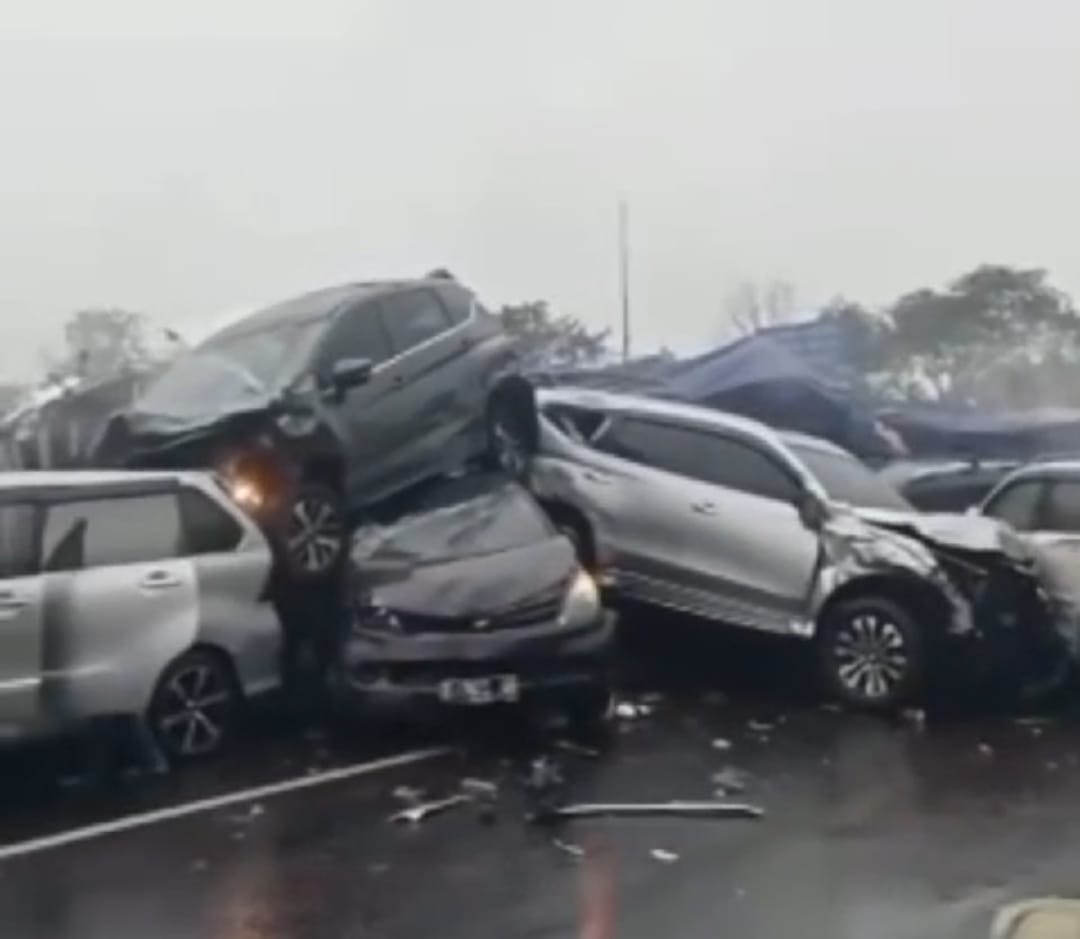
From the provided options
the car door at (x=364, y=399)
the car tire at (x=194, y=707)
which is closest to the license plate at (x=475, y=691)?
the car tire at (x=194, y=707)

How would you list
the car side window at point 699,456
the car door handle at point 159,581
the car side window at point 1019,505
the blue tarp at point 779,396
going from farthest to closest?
the blue tarp at point 779,396 → the car side window at point 1019,505 → the car side window at point 699,456 → the car door handle at point 159,581

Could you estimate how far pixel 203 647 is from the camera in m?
11.2

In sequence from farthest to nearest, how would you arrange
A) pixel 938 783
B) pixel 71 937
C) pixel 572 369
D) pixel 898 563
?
pixel 572 369 → pixel 898 563 → pixel 938 783 → pixel 71 937

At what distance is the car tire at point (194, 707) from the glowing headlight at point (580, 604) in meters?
1.91

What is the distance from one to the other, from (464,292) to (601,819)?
215 inches

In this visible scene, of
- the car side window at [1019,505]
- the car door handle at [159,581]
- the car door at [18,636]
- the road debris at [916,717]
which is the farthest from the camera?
the car side window at [1019,505]

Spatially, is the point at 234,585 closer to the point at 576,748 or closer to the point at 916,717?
the point at 576,748

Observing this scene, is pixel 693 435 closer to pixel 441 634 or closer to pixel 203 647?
pixel 441 634

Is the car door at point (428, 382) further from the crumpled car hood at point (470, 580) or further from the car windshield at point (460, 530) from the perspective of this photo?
the crumpled car hood at point (470, 580)

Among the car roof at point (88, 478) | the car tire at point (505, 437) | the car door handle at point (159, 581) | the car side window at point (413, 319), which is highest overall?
the car side window at point (413, 319)

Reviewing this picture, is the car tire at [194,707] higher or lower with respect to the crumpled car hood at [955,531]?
lower

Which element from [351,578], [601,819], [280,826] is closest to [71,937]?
[280,826]

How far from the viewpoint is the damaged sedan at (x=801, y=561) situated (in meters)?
13.4

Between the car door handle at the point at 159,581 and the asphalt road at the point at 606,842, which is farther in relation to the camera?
the car door handle at the point at 159,581
